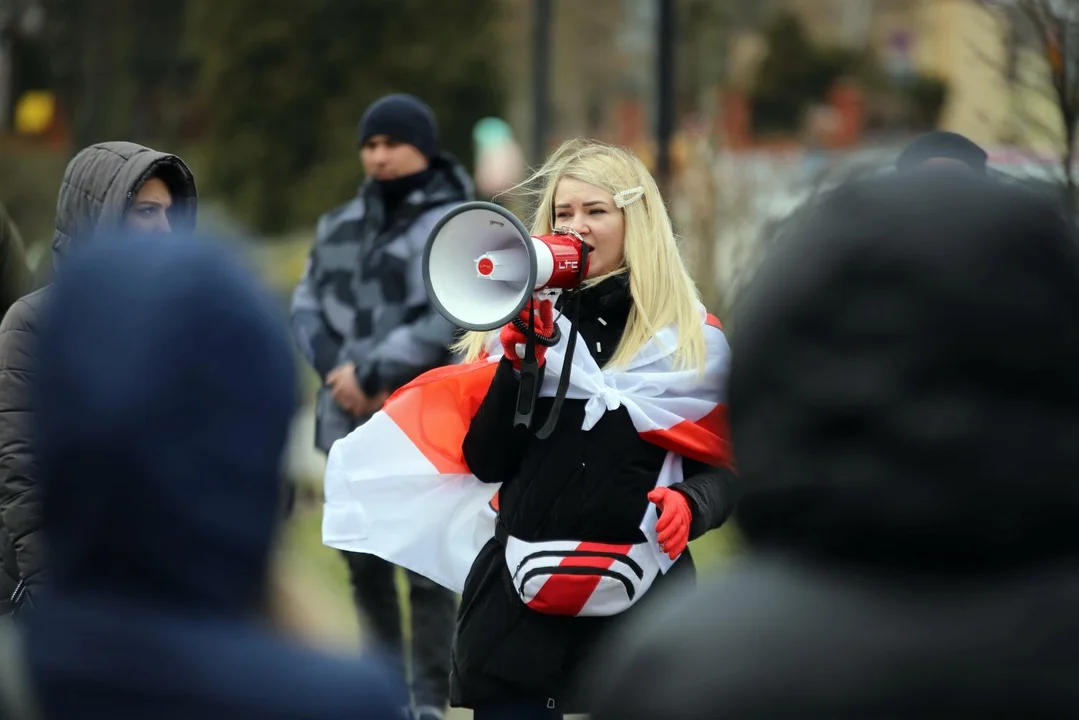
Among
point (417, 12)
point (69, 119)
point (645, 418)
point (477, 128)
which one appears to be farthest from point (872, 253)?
point (69, 119)

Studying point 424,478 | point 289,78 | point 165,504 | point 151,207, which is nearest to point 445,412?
point 424,478

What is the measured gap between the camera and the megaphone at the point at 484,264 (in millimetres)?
3639

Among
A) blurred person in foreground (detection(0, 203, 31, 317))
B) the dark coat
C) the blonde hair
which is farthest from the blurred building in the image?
blurred person in foreground (detection(0, 203, 31, 317))

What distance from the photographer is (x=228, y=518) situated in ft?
4.80

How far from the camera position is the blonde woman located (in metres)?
3.66

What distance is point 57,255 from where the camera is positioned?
12.4 ft

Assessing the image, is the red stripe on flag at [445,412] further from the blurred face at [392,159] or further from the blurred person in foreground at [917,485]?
the blurred person in foreground at [917,485]

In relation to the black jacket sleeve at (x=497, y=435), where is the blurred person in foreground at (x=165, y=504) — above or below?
above

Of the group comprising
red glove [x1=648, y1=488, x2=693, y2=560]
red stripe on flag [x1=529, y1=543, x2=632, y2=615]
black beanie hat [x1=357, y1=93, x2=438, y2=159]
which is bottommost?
red stripe on flag [x1=529, y1=543, x2=632, y2=615]

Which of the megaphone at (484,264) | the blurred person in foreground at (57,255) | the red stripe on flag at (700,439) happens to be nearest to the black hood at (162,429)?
the blurred person in foreground at (57,255)

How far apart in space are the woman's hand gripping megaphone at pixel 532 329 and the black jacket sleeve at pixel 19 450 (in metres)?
0.98

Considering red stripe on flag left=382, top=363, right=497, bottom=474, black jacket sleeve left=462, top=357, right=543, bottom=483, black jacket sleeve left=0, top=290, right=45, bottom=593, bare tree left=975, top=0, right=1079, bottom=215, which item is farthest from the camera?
bare tree left=975, top=0, right=1079, bottom=215

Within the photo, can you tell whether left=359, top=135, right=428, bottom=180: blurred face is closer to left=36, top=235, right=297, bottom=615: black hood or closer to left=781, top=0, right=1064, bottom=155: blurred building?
left=781, top=0, right=1064, bottom=155: blurred building

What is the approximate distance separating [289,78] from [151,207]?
19.6 m
